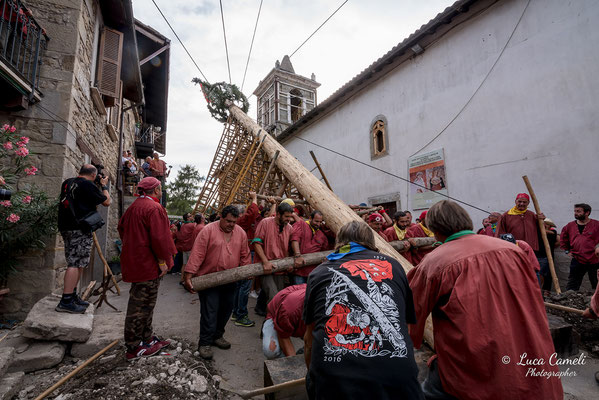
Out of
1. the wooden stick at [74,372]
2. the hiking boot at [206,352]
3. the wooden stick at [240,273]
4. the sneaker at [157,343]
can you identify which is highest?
the wooden stick at [240,273]

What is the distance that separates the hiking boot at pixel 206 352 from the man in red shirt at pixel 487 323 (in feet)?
7.46

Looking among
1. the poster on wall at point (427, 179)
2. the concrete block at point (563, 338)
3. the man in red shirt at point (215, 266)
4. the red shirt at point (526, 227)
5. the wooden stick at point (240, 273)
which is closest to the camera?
the concrete block at point (563, 338)

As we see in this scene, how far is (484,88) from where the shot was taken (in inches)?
280

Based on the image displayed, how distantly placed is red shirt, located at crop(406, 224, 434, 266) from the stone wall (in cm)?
501

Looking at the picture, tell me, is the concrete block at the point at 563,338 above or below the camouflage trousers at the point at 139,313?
below

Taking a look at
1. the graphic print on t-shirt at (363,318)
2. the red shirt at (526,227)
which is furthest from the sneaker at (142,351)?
the red shirt at (526,227)

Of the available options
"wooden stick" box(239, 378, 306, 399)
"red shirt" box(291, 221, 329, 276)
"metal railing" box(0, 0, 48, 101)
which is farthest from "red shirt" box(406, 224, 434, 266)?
"metal railing" box(0, 0, 48, 101)

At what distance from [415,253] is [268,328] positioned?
2.96 metres

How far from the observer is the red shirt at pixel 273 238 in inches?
159

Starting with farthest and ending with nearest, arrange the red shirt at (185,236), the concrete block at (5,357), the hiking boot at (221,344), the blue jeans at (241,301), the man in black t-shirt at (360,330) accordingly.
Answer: the red shirt at (185,236) < the blue jeans at (241,301) < the hiking boot at (221,344) < the concrete block at (5,357) < the man in black t-shirt at (360,330)

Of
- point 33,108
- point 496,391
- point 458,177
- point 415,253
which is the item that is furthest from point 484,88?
point 33,108

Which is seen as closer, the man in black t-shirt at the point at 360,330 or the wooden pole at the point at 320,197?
the man in black t-shirt at the point at 360,330

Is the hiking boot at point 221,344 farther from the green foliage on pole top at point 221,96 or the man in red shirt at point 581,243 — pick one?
the green foliage on pole top at point 221,96

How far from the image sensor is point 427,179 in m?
8.33
